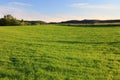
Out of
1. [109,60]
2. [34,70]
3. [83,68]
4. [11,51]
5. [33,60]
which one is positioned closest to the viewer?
[34,70]

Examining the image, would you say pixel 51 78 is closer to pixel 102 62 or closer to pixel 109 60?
pixel 102 62

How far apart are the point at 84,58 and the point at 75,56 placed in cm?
76

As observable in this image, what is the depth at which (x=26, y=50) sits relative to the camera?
717 inches

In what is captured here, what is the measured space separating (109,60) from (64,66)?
3844 millimetres

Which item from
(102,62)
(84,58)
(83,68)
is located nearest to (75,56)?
(84,58)

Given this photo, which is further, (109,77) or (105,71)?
(105,71)

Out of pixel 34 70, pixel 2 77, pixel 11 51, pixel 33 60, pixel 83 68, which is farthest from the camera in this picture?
pixel 11 51

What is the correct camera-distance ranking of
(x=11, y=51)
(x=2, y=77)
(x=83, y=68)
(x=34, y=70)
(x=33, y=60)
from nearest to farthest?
1. (x=2, y=77)
2. (x=34, y=70)
3. (x=83, y=68)
4. (x=33, y=60)
5. (x=11, y=51)

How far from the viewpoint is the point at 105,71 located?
1320cm

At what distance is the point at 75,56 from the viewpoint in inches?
658

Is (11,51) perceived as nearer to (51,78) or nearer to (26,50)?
(26,50)

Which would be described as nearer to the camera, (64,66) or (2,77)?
(2,77)

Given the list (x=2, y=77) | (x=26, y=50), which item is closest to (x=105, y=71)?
(x=2, y=77)

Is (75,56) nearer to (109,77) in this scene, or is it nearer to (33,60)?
(33,60)
